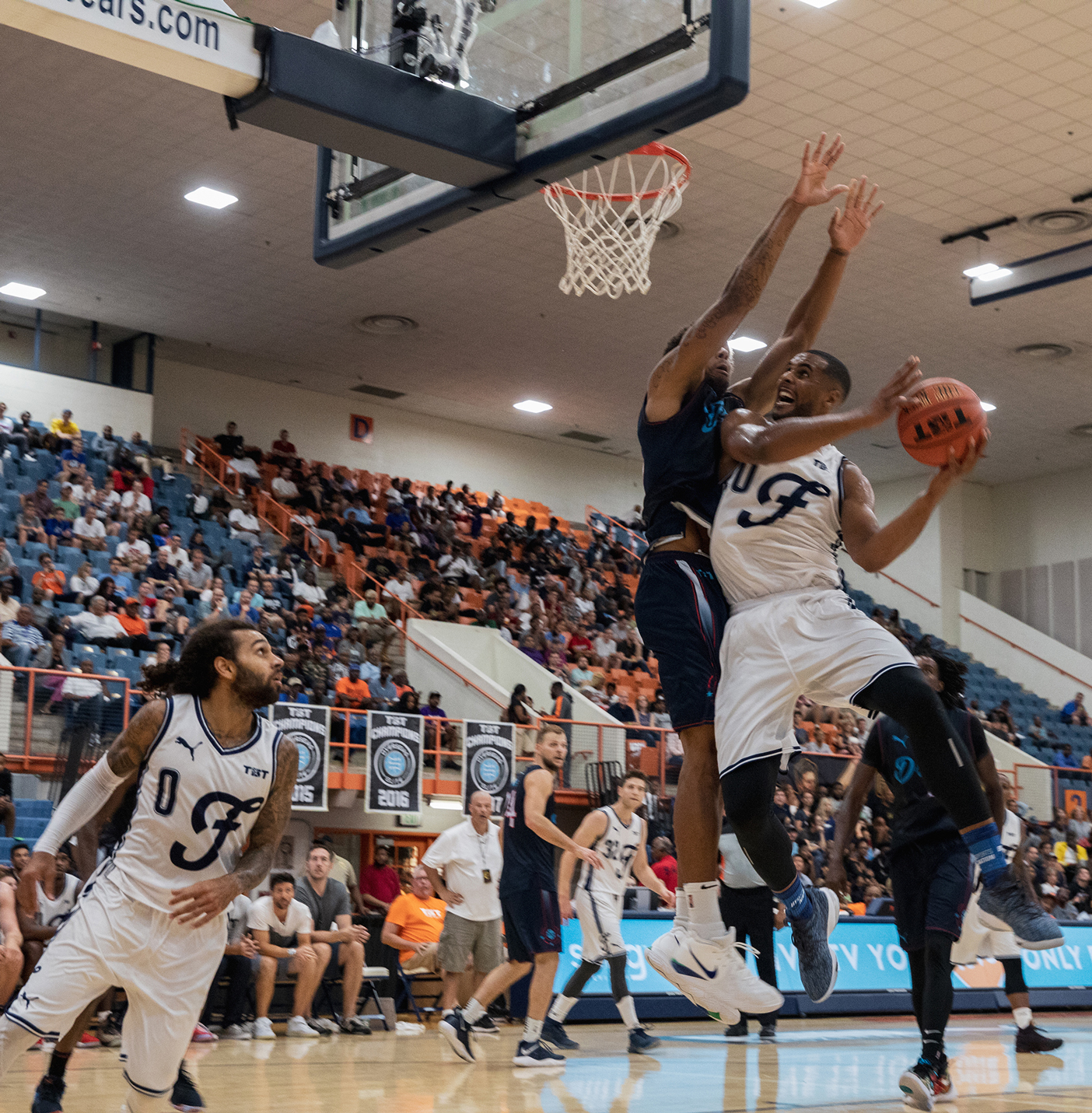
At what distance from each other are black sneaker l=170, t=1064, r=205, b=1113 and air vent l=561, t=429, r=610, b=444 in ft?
73.9

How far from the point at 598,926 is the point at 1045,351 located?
49.7 ft

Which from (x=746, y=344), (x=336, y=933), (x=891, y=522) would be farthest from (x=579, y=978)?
(x=746, y=344)

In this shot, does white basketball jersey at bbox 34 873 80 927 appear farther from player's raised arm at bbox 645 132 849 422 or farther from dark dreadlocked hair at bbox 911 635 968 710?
player's raised arm at bbox 645 132 849 422

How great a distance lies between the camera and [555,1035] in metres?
10.4

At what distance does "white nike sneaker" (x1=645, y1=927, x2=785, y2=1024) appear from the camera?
5.04 m

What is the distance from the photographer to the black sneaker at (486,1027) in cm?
1174

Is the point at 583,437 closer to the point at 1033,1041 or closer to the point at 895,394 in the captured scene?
the point at 1033,1041

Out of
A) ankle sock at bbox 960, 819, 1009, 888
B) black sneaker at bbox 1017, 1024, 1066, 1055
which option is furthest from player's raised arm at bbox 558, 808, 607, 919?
ankle sock at bbox 960, 819, 1009, 888

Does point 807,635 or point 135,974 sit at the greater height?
point 807,635

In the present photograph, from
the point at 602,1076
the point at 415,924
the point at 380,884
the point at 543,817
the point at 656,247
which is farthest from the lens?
the point at 656,247

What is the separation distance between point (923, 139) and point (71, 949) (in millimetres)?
13286

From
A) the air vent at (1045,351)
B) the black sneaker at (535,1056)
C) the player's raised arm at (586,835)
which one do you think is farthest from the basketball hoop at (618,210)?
the air vent at (1045,351)

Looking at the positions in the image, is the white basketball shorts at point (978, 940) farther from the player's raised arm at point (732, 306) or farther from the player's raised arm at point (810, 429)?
the player's raised arm at point (732, 306)

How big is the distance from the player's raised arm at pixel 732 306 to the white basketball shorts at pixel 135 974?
8.44 feet
